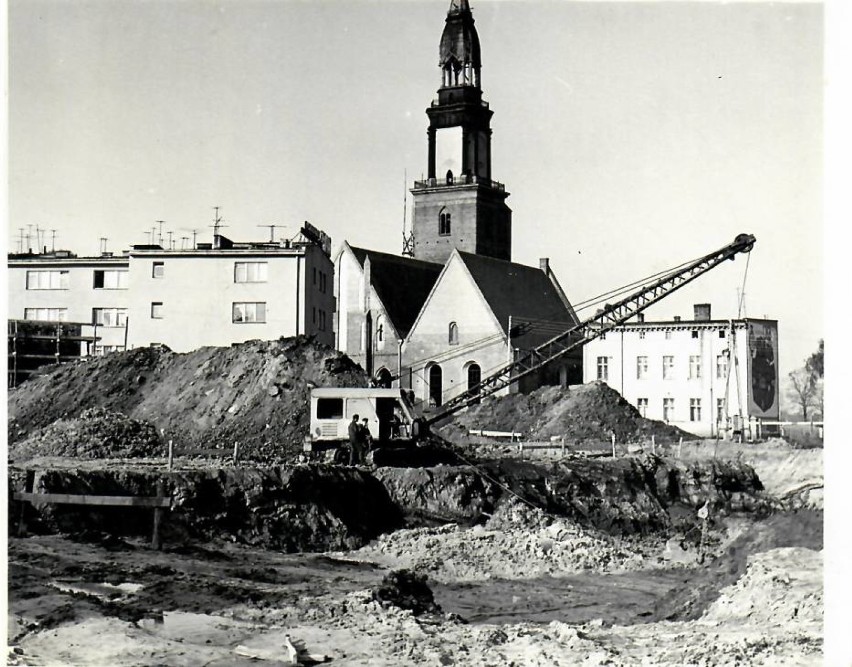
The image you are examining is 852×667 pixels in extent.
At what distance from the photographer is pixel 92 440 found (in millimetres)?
25797

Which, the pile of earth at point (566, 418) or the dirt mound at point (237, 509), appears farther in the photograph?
the pile of earth at point (566, 418)

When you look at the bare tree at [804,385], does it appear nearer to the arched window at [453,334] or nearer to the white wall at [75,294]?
the white wall at [75,294]

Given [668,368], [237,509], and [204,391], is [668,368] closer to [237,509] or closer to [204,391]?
[204,391]

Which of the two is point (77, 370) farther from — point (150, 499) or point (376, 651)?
point (376, 651)

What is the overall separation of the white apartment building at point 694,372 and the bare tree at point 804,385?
18.2ft

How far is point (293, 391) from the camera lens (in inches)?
1158

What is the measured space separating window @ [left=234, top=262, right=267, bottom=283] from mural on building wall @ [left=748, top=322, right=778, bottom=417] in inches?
642

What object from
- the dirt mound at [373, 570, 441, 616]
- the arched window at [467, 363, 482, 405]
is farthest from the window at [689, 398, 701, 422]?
the dirt mound at [373, 570, 441, 616]

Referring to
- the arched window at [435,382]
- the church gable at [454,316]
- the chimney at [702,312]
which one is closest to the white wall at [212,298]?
the church gable at [454,316]

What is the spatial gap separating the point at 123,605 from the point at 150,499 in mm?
3322

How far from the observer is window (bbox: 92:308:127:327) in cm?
3366

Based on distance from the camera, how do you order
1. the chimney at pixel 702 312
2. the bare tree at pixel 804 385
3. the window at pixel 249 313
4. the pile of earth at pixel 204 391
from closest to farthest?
the bare tree at pixel 804 385 < the pile of earth at pixel 204 391 < the window at pixel 249 313 < the chimney at pixel 702 312

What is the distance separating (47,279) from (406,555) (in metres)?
15.0

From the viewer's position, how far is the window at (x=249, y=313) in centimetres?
3466
